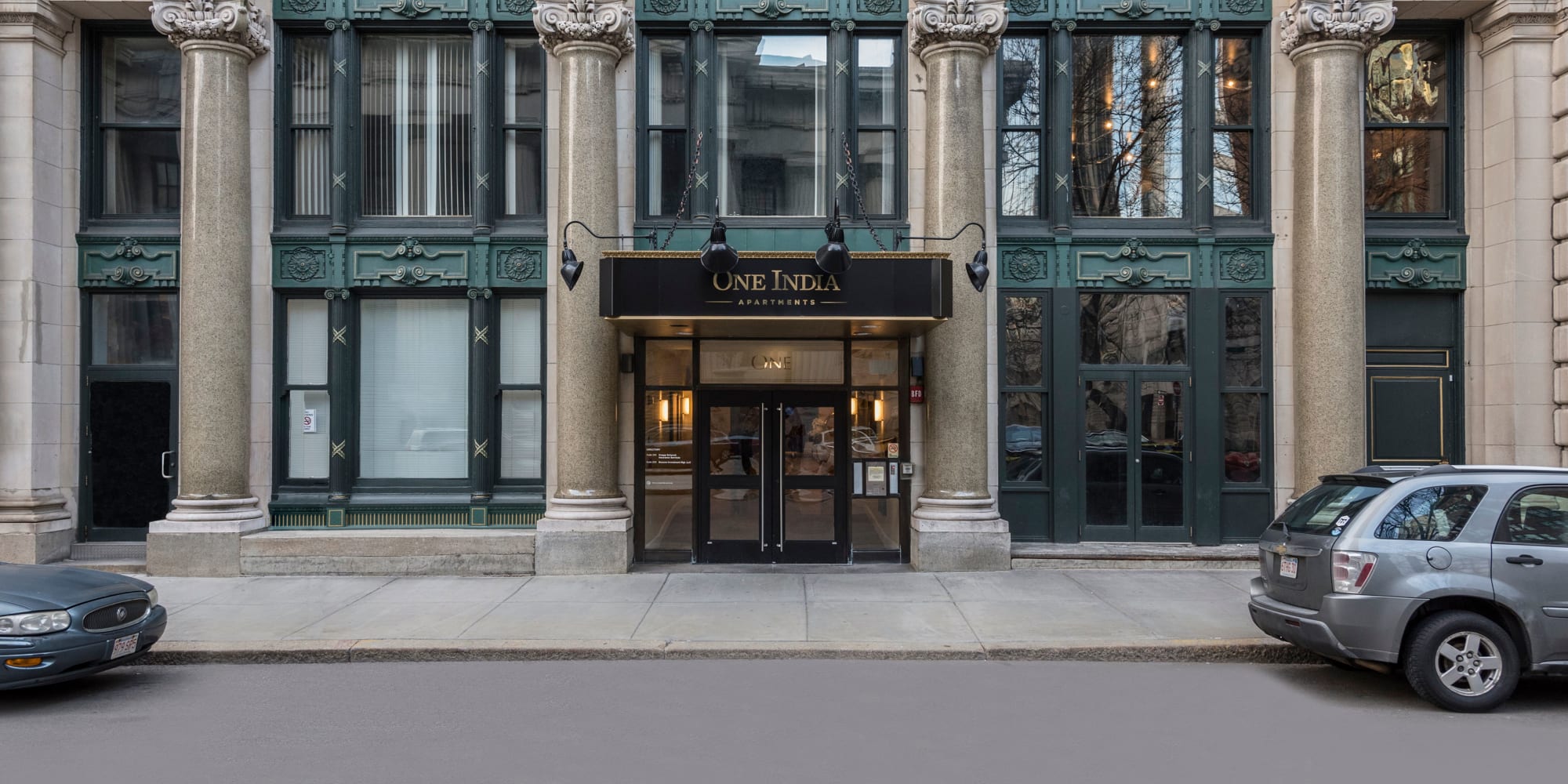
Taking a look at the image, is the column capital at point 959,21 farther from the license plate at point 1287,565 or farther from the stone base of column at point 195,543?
the stone base of column at point 195,543

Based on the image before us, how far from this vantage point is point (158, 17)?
1178cm

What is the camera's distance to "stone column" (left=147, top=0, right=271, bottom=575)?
11.7 m

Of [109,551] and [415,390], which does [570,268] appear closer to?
[415,390]

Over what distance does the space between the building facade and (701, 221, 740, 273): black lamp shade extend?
1.56m

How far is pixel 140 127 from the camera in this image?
12648mm

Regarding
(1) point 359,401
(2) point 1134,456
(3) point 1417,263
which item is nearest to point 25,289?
(1) point 359,401

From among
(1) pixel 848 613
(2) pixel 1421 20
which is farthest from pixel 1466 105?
Answer: (1) pixel 848 613

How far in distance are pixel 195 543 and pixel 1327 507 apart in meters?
12.8

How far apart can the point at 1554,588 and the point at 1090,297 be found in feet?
21.9

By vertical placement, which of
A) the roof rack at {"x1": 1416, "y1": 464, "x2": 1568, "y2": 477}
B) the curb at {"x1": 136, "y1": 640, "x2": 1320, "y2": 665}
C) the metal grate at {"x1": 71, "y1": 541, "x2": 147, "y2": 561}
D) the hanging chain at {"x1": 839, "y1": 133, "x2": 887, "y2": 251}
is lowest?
the curb at {"x1": 136, "y1": 640, "x2": 1320, "y2": 665}

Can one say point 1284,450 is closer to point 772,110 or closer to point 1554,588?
point 1554,588

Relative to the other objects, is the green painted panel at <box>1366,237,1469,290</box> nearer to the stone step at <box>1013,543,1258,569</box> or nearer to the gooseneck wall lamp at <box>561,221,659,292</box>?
the stone step at <box>1013,543,1258,569</box>

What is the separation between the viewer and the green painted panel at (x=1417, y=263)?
41.1 ft

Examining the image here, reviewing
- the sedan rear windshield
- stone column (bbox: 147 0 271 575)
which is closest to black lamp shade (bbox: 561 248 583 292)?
stone column (bbox: 147 0 271 575)
